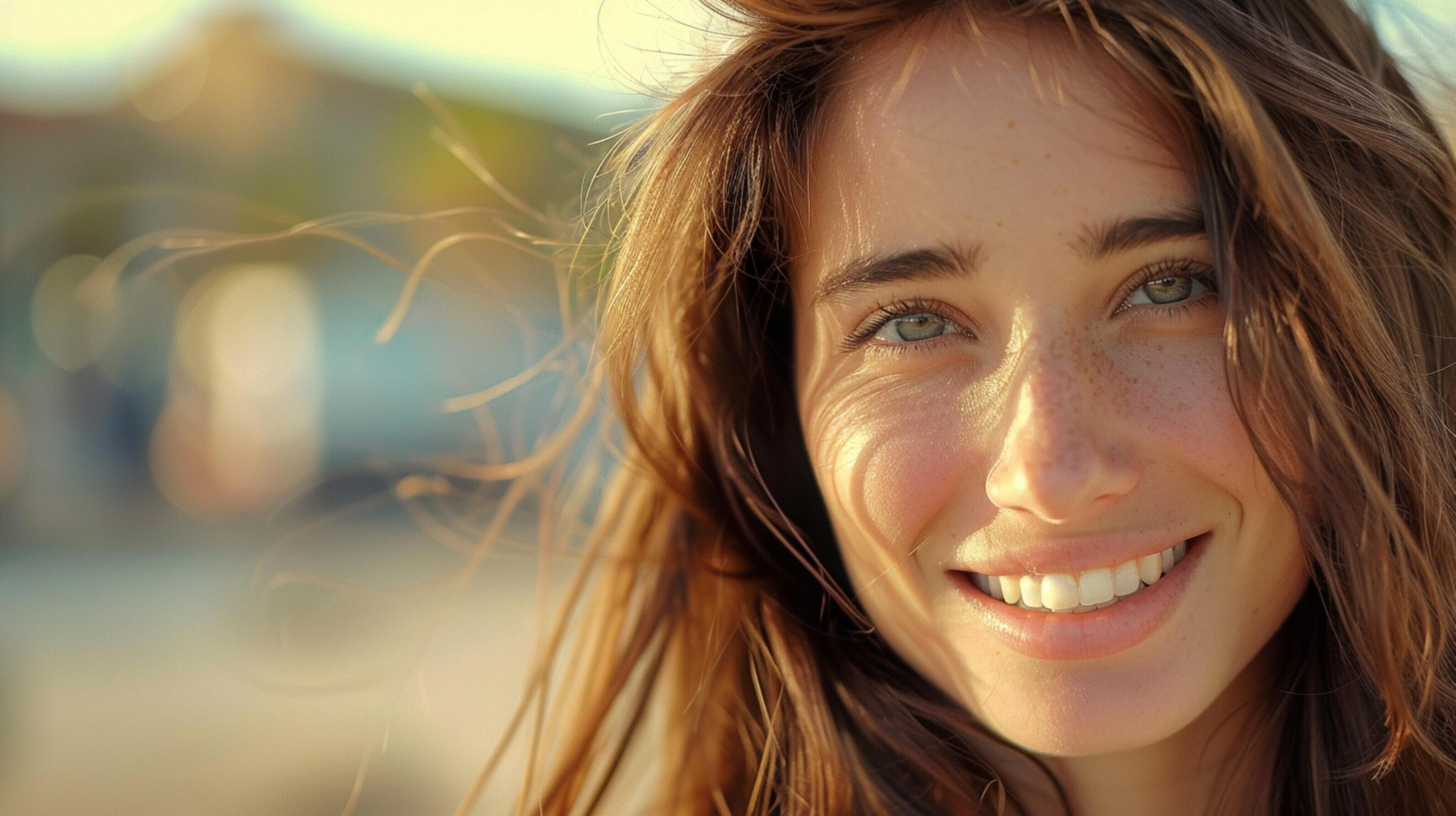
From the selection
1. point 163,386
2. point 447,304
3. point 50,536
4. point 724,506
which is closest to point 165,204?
point 163,386

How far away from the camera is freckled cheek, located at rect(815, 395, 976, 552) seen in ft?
5.57


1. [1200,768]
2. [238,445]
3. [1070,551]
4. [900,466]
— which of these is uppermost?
[238,445]

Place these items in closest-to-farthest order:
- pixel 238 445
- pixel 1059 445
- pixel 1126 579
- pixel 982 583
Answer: pixel 1059 445, pixel 1126 579, pixel 982 583, pixel 238 445

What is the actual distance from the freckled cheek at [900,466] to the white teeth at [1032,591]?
0.50ft

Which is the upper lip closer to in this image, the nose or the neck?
the nose

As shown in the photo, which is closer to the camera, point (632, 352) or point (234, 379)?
point (632, 352)

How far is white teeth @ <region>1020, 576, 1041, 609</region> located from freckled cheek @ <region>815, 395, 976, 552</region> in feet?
0.50

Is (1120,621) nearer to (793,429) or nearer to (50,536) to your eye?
(793,429)

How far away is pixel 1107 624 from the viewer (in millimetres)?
1655

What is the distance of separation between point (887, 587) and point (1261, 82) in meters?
0.88

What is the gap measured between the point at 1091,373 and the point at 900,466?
29 cm

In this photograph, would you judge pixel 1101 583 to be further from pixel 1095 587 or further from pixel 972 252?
pixel 972 252

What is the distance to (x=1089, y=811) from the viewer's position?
1.86 m

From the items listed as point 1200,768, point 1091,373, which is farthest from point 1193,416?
point 1200,768
